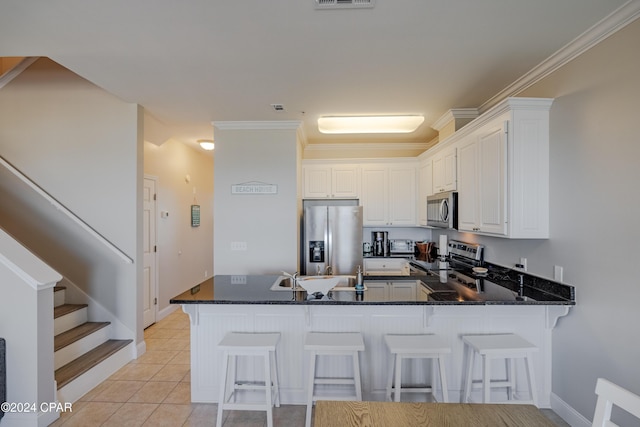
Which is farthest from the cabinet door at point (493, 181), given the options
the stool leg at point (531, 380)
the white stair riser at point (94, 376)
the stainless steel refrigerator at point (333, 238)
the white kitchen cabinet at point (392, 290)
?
the white stair riser at point (94, 376)

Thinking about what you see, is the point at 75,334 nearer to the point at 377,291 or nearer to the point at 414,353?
the point at 377,291

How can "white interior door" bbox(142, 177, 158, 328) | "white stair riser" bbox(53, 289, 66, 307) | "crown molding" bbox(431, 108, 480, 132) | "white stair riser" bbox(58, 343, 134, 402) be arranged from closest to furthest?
"white stair riser" bbox(58, 343, 134, 402)
"white stair riser" bbox(53, 289, 66, 307)
"crown molding" bbox(431, 108, 480, 132)
"white interior door" bbox(142, 177, 158, 328)

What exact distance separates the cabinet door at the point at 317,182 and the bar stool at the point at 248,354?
9.01 feet

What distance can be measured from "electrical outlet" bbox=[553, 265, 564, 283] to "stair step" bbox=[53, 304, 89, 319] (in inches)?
172

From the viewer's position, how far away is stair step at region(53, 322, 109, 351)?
2944 mm

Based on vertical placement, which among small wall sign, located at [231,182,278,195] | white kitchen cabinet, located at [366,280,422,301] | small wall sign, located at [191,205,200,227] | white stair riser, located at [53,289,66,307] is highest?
small wall sign, located at [231,182,278,195]

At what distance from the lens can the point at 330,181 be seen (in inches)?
A: 194

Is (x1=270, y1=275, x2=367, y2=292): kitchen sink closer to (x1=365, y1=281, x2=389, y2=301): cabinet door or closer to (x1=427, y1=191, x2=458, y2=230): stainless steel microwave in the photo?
(x1=365, y1=281, x2=389, y2=301): cabinet door

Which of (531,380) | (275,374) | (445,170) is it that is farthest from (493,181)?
(275,374)

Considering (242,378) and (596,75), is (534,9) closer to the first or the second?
(596,75)

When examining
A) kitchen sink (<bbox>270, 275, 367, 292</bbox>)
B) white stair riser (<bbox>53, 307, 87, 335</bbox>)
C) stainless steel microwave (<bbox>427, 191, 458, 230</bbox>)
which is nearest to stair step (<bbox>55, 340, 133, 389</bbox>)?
white stair riser (<bbox>53, 307, 87, 335</bbox>)

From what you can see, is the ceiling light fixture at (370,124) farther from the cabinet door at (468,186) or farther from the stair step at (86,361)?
the stair step at (86,361)

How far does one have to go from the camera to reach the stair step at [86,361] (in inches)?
105

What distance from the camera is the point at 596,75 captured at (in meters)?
2.10
